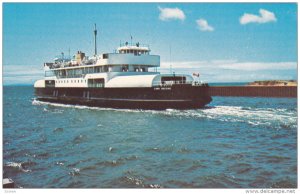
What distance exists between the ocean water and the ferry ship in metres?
5.29

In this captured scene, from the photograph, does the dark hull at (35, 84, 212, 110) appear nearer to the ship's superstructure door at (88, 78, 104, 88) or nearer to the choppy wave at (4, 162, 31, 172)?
the ship's superstructure door at (88, 78, 104, 88)

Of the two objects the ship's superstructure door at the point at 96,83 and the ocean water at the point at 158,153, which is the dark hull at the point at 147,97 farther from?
the ocean water at the point at 158,153

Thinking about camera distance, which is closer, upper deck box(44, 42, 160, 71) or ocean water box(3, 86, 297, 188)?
ocean water box(3, 86, 297, 188)

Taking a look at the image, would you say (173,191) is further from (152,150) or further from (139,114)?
(139,114)

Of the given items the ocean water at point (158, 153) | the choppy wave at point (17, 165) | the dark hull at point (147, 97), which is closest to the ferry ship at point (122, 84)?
the dark hull at point (147, 97)

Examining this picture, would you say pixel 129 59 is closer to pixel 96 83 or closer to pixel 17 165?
pixel 96 83

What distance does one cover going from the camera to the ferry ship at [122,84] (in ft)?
97.9

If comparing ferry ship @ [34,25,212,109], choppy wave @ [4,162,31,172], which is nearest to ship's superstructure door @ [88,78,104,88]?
ferry ship @ [34,25,212,109]

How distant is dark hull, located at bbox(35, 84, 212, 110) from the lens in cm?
2948

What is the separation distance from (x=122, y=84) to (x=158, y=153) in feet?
62.2

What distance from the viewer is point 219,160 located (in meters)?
14.0

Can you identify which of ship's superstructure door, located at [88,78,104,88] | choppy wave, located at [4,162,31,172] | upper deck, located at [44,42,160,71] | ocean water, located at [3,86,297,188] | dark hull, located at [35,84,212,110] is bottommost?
choppy wave, located at [4,162,31,172]

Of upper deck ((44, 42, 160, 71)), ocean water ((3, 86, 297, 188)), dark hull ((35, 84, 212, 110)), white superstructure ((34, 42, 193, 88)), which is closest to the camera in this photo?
ocean water ((3, 86, 297, 188))

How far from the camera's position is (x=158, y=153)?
15.3m
